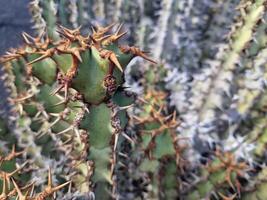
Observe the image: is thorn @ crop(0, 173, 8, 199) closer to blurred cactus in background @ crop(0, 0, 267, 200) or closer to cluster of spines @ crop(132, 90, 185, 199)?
blurred cactus in background @ crop(0, 0, 267, 200)

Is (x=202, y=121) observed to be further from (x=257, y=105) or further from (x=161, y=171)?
(x=161, y=171)

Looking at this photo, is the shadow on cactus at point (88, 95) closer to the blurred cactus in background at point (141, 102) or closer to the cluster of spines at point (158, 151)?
the blurred cactus in background at point (141, 102)

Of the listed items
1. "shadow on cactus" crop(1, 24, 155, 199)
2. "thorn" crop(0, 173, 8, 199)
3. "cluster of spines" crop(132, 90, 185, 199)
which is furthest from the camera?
"cluster of spines" crop(132, 90, 185, 199)

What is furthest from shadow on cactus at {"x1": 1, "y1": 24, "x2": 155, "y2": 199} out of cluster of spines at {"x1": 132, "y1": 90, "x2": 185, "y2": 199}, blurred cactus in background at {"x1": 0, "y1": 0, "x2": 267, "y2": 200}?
cluster of spines at {"x1": 132, "y1": 90, "x2": 185, "y2": 199}

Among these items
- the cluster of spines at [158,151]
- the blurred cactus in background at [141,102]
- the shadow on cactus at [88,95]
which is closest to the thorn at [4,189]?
the blurred cactus in background at [141,102]

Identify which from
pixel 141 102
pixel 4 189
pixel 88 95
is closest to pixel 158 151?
pixel 141 102

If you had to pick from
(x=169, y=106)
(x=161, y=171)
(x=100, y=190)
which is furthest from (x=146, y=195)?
(x=169, y=106)

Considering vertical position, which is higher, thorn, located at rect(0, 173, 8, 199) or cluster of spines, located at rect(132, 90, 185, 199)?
thorn, located at rect(0, 173, 8, 199)

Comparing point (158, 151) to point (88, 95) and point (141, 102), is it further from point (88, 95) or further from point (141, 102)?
point (88, 95)
